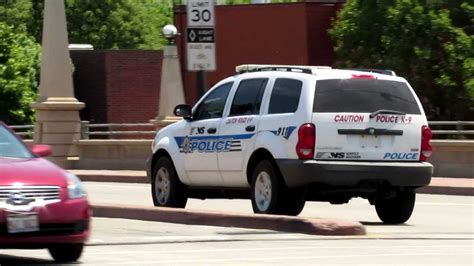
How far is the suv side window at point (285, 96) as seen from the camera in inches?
632

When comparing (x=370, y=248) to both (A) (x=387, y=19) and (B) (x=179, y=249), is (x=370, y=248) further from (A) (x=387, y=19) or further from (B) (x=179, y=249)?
(A) (x=387, y=19)

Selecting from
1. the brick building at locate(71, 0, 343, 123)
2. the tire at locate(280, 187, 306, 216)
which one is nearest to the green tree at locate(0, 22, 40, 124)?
the brick building at locate(71, 0, 343, 123)

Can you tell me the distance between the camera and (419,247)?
13547 mm

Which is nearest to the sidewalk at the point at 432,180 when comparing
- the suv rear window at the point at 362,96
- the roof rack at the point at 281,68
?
the roof rack at the point at 281,68

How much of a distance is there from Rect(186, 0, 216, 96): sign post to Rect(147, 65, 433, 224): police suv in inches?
18.0

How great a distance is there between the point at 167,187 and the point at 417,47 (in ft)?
63.6

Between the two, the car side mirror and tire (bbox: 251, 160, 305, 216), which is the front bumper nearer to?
tire (bbox: 251, 160, 305, 216)

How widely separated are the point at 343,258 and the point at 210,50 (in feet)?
19.2

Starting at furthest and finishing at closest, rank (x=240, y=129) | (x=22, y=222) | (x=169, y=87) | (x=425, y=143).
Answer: (x=169, y=87) < (x=240, y=129) < (x=425, y=143) < (x=22, y=222)

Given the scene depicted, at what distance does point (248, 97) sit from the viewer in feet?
55.9

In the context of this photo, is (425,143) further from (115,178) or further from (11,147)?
(115,178)

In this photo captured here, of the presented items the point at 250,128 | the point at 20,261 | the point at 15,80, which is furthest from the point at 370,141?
the point at 15,80

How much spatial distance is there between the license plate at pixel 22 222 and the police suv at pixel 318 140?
5175mm

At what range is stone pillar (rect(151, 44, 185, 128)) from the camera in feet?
117
